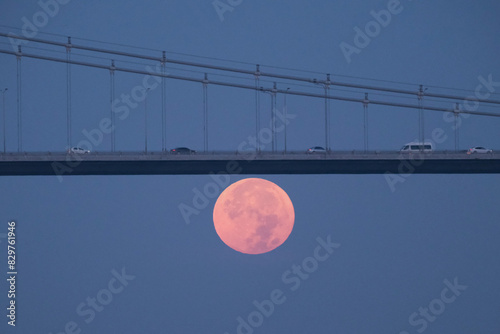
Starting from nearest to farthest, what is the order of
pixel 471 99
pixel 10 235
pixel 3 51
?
pixel 10 235, pixel 3 51, pixel 471 99

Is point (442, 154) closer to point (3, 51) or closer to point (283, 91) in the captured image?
point (283, 91)

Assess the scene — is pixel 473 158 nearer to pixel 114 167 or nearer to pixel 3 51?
pixel 114 167

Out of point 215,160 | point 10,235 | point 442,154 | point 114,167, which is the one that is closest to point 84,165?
point 114,167

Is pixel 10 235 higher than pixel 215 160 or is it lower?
lower

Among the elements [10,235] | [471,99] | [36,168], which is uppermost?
[471,99]

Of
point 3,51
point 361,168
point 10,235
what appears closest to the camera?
point 10,235

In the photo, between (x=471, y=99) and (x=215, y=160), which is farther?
(x=471, y=99)
